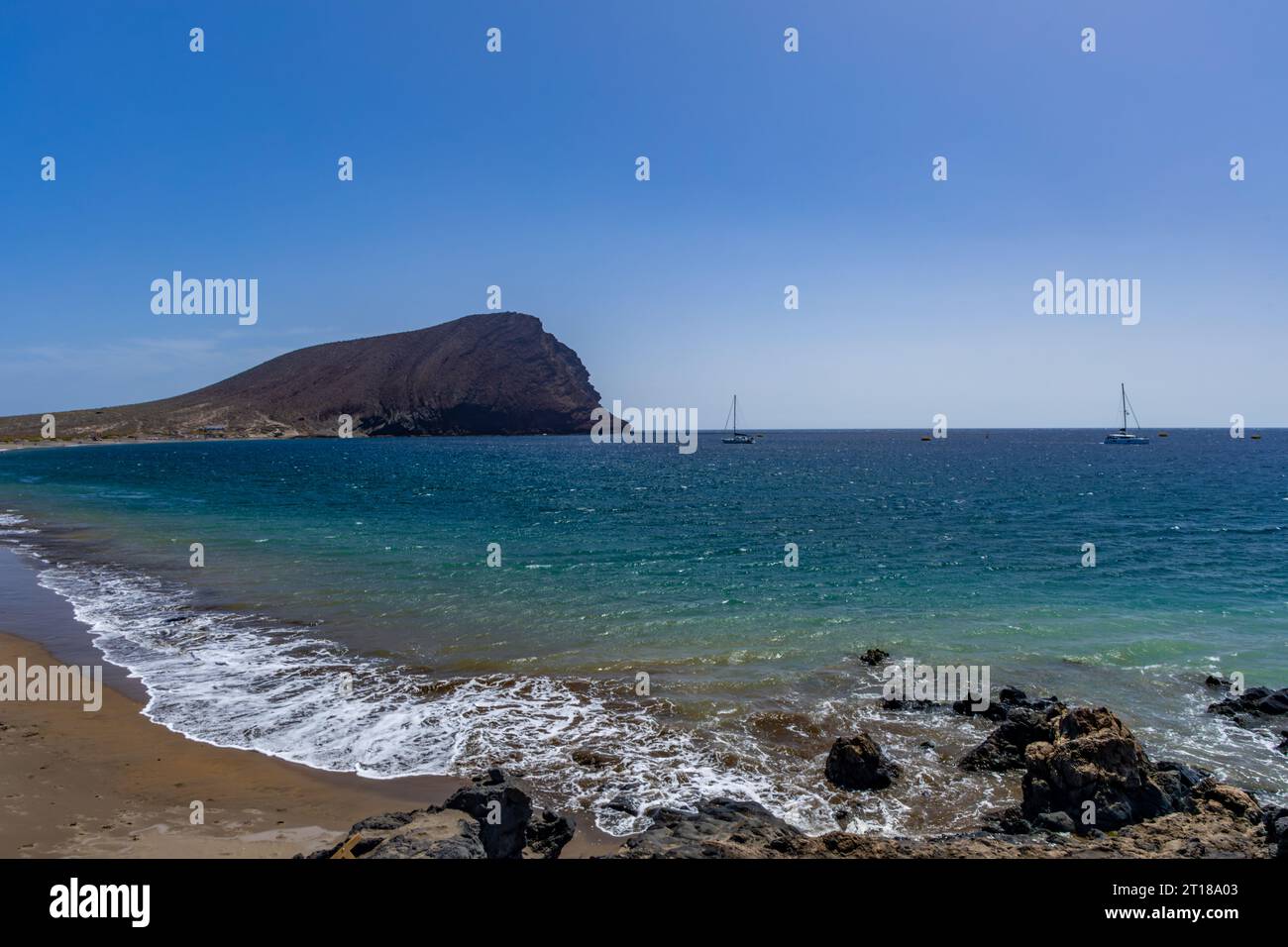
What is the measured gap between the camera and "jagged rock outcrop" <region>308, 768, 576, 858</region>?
24.2 feet

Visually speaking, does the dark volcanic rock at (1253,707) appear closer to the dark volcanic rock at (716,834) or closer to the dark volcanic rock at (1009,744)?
the dark volcanic rock at (1009,744)

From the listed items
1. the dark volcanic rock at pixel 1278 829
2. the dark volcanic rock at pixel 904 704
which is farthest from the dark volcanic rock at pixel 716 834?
the dark volcanic rock at pixel 904 704

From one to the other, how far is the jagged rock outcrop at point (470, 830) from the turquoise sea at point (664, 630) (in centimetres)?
150

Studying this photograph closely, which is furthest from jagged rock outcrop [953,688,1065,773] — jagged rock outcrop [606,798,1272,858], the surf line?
the surf line

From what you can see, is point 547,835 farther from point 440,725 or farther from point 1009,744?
point 1009,744

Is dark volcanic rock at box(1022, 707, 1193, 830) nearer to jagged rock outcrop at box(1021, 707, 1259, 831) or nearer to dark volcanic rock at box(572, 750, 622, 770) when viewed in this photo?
jagged rock outcrop at box(1021, 707, 1259, 831)

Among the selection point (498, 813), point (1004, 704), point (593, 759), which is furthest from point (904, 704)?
point (498, 813)

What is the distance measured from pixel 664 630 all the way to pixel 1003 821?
11.9m

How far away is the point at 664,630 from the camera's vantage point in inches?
845
